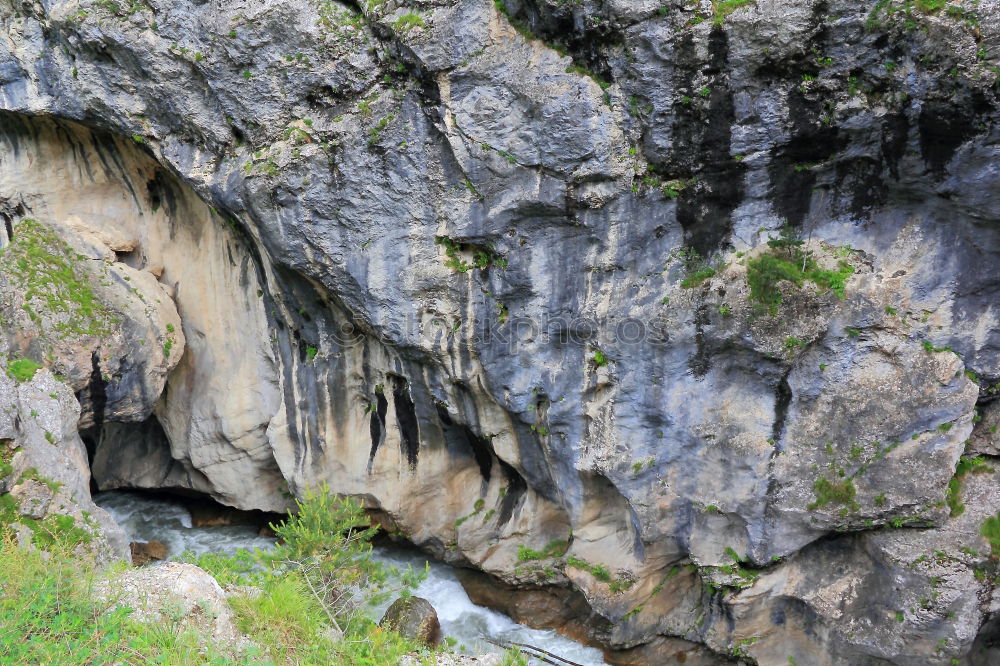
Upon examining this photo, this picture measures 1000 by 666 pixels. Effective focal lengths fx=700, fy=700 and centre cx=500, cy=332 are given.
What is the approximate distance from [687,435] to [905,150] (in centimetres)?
527

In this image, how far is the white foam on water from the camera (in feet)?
43.3

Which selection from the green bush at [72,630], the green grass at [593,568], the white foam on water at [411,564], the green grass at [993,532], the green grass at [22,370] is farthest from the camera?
the white foam on water at [411,564]

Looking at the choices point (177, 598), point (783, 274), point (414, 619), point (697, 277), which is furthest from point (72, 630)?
point (783, 274)

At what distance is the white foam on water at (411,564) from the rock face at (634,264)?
124 cm

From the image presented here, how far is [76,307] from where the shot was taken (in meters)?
12.6

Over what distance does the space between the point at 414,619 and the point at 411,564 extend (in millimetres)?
2509

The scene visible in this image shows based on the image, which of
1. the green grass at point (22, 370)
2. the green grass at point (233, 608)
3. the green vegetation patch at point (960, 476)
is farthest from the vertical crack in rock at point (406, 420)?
the green vegetation patch at point (960, 476)

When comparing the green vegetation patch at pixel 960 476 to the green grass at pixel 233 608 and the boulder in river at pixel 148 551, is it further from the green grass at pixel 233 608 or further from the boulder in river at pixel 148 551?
the boulder in river at pixel 148 551

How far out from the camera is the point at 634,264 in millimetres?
11141

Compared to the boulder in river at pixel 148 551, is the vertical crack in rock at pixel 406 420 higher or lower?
higher

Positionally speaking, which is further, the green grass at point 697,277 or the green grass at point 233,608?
the green grass at point 697,277

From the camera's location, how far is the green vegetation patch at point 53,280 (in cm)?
1227

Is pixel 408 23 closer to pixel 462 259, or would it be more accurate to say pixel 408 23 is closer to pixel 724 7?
pixel 462 259

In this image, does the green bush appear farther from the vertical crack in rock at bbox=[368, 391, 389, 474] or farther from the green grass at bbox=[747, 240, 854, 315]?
the green grass at bbox=[747, 240, 854, 315]
